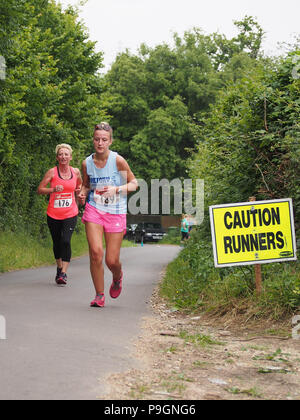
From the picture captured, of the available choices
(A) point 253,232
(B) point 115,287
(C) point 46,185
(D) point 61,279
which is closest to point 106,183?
(B) point 115,287

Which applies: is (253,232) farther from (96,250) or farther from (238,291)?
(96,250)

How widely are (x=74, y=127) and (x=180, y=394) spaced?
57.1 ft

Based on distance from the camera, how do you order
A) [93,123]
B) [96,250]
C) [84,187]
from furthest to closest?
[93,123], [84,187], [96,250]

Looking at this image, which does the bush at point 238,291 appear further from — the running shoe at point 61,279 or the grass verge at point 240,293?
the running shoe at point 61,279

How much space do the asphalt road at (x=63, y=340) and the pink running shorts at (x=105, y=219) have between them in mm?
969

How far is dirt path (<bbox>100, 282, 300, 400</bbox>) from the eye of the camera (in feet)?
12.5

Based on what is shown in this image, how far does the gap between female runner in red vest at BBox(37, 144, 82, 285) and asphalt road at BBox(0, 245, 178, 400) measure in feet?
1.43

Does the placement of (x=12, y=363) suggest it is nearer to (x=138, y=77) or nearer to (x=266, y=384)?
(x=266, y=384)

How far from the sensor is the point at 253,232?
6.87 m

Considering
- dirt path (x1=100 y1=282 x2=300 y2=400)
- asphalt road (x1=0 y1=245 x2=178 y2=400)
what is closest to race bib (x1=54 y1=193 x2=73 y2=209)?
asphalt road (x1=0 y1=245 x2=178 y2=400)

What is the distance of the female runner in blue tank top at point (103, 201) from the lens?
7.33 meters

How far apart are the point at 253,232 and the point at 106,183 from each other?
1840mm

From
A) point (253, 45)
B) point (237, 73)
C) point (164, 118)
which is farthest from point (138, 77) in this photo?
point (253, 45)
